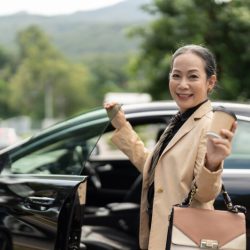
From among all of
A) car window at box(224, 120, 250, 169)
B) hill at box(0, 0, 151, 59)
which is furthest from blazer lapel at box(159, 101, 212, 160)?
hill at box(0, 0, 151, 59)

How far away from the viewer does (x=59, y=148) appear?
3170 mm

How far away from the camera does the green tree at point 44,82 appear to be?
68.4m

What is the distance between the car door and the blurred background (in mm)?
844

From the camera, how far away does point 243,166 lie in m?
2.83

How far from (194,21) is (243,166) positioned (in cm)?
950

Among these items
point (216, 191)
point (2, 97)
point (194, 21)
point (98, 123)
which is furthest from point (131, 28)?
point (2, 97)

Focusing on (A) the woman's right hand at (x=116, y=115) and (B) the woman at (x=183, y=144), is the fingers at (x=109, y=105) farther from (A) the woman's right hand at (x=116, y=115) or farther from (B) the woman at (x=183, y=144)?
(B) the woman at (x=183, y=144)

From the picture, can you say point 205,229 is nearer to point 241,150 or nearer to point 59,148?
point 241,150

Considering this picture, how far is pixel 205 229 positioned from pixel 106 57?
10426 cm

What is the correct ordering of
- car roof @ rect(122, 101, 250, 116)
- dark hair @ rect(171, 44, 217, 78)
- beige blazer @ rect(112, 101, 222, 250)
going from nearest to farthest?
beige blazer @ rect(112, 101, 222, 250) → dark hair @ rect(171, 44, 217, 78) → car roof @ rect(122, 101, 250, 116)

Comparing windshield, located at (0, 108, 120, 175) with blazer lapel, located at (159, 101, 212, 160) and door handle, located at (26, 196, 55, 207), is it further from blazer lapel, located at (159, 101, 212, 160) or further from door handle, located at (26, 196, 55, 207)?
blazer lapel, located at (159, 101, 212, 160)

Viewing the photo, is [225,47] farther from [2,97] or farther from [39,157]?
[2,97]

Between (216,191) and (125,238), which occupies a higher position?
(216,191)

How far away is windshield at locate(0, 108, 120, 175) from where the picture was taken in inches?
119
